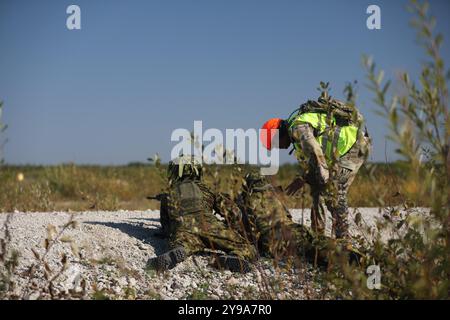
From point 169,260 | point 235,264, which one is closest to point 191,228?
point 169,260

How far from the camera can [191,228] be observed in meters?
3.54

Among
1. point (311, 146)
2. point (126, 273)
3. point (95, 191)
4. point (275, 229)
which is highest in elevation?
point (311, 146)

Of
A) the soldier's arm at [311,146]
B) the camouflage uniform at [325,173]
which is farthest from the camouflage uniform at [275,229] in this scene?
the soldier's arm at [311,146]

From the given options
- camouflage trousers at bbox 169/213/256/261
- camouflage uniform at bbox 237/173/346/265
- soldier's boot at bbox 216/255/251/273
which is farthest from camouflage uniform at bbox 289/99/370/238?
camouflage trousers at bbox 169/213/256/261

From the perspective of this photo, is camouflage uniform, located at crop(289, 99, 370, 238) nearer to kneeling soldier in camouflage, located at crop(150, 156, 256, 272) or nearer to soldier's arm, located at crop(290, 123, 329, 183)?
soldier's arm, located at crop(290, 123, 329, 183)

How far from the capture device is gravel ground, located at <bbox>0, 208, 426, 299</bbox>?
2.81 metres

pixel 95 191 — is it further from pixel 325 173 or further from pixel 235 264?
pixel 235 264

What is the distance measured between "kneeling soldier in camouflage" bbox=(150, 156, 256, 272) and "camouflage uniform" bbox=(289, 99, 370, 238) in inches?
22.8

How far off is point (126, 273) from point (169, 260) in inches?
11.8

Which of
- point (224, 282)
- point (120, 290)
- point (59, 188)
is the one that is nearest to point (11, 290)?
point (120, 290)

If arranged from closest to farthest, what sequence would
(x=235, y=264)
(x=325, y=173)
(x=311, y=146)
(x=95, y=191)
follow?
1. (x=235, y=264)
2. (x=311, y=146)
3. (x=325, y=173)
4. (x=95, y=191)

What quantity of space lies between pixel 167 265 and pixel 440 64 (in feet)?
7.31

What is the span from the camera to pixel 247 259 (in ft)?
11.5

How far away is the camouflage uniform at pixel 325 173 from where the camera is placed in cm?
260
